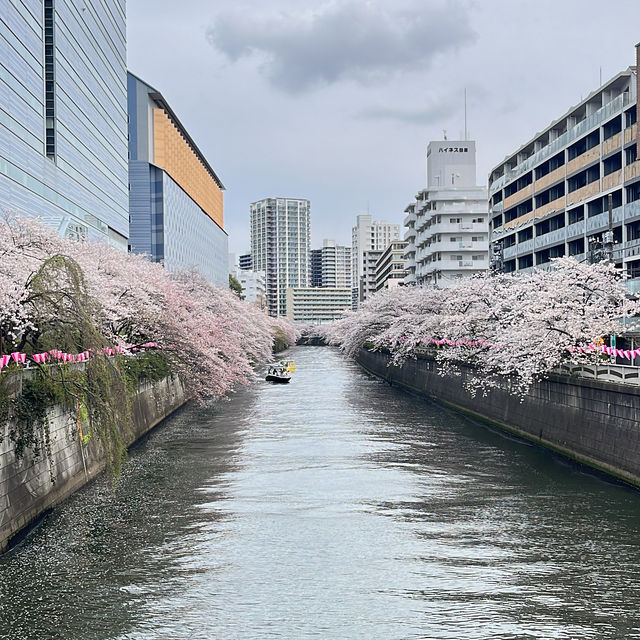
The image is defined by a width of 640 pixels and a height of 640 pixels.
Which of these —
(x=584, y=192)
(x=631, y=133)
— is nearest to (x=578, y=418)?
(x=631, y=133)

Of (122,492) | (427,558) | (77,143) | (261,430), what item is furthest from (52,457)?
(77,143)

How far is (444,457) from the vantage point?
33938mm

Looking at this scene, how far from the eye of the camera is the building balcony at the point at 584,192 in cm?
5788

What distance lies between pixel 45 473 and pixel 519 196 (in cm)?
6234

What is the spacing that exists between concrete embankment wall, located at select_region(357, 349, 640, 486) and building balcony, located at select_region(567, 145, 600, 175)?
22395mm

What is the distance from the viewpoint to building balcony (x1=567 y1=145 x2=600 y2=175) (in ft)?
190

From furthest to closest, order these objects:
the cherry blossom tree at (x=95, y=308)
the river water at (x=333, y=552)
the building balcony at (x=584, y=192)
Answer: the building balcony at (x=584, y=192)
the cherry blossom tree at (x=95, y=308)
the river water at (x=333, y=552)

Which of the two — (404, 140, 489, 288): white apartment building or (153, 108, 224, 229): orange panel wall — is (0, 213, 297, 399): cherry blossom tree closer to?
(404, 140, 489, 288): white apartment building

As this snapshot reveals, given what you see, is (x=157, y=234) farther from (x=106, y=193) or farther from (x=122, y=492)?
(x=122, y=492)

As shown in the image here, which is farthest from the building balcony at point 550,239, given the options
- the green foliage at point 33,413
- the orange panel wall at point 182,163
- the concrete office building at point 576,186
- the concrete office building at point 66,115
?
the orange panel wall at point 182,163

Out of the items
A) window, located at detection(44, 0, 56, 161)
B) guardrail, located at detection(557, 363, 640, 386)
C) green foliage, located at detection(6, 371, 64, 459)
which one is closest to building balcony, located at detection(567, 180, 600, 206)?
guardrail, located at detection(557, 363, 640, 386)

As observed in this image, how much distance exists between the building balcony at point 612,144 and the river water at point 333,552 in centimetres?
2791

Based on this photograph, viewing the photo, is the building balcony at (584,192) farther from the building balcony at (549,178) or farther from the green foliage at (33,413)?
the green foliage at (33,413)

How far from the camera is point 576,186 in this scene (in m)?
62.9
